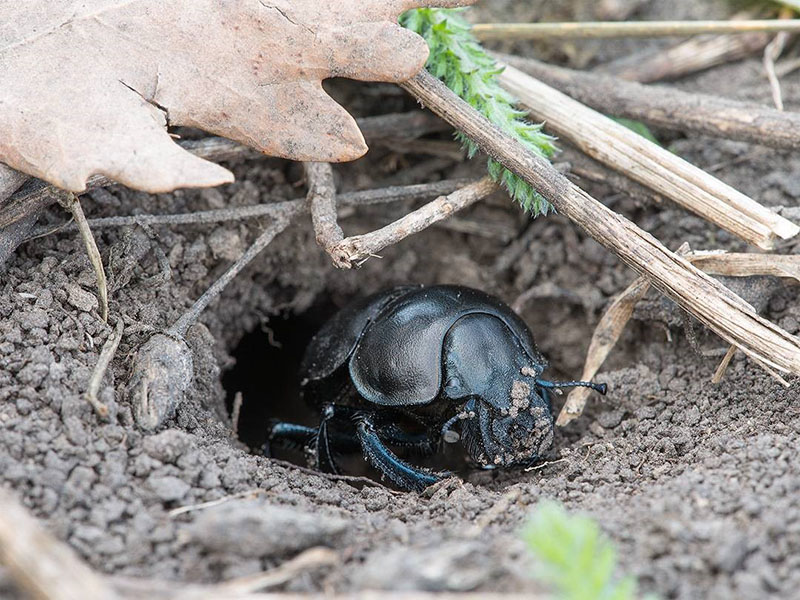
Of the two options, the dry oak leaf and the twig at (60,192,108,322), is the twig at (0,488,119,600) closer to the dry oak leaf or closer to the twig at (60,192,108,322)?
the twig at (60,192,108,322)

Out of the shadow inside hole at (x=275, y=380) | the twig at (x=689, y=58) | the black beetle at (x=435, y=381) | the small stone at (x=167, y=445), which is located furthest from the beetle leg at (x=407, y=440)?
the twig at (x=689, y=58)

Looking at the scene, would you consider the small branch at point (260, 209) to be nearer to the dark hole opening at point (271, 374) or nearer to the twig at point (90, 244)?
the twig at point (90, 244)

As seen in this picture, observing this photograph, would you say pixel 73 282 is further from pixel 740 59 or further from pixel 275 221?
pixel 740 59

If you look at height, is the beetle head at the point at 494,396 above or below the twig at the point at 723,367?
below

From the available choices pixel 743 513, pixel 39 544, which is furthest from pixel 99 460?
pixel 743 513

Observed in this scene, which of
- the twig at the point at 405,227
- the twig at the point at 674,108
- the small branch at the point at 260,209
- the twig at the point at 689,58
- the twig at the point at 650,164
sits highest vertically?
the twig at the point at 689,58
